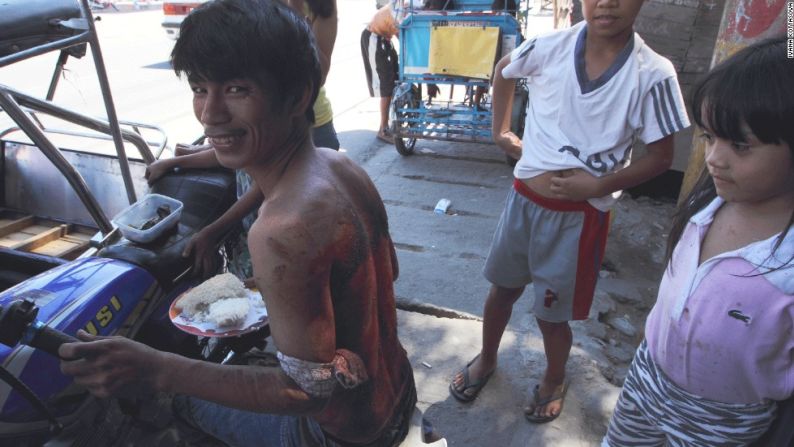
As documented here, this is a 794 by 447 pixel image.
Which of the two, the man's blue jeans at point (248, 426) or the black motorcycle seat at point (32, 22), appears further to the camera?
the black motorcycle seat at point (32, 22)

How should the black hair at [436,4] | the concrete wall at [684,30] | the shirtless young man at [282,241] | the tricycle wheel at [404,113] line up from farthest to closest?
the black hair at [436,4], the tricycle wheel at [404,113], the concrete wall at [684,30], the shirtless young man at [282,241]

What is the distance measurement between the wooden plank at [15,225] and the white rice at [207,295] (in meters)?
1.75

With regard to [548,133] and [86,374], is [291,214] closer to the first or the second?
[86,374]

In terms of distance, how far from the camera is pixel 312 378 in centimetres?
113

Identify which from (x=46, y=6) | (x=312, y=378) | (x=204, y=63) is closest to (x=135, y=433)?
(x=312, y=378)

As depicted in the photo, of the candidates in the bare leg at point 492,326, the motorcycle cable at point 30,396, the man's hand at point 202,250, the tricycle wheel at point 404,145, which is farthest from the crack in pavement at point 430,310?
the tricycle wheel at point 404,145

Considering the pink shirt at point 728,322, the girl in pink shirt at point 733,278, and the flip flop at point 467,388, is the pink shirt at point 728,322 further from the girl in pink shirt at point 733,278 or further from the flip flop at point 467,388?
the flip flop at point 467,388

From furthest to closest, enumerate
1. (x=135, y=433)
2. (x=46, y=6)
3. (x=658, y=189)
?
(x=658, y=189), (x=46, y=6), (x=135, y=433)

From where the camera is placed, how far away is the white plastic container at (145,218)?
2.00m

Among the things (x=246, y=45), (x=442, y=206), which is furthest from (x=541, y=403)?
(x=442, y=206)

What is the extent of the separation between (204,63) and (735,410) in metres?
1.53

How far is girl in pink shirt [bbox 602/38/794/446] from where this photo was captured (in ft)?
3.87

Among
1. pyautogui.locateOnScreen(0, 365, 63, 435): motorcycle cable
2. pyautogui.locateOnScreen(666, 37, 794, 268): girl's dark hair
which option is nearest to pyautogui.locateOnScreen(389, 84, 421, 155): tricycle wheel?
pyautogui.locateOnScreen(666, 37, 794, 268): girl's dark hair

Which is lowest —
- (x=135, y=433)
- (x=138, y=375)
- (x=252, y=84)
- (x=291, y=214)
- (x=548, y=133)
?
(x=135, y=433)
